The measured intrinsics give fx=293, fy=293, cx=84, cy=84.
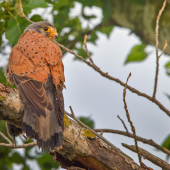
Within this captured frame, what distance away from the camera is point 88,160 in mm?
2264

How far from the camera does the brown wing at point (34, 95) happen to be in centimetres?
211

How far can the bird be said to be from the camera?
2.06 metres

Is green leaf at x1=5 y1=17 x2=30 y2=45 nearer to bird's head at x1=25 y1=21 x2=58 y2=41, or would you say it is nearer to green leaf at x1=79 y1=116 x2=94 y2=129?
bird's head at x1=25 y1=21 x2=58 y2=41

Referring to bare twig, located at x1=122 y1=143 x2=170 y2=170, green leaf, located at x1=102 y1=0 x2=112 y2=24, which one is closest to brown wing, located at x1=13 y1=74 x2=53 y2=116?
bare twig, located at x1=122 y1=143 x2=170 y2=170

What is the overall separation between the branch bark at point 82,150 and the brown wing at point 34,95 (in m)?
0.06

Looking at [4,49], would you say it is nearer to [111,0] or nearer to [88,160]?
[111,0]

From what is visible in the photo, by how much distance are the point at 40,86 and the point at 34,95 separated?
104mm

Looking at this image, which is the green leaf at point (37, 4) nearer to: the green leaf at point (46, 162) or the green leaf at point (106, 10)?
the green leaf at point (106, 10)

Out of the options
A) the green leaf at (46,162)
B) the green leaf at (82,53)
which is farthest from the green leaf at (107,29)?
the green leaf at (46,162)

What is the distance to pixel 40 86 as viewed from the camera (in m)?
2.25

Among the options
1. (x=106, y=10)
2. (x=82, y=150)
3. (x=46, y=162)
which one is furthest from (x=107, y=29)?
(x=82, y=150)

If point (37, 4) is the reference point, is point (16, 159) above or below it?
below

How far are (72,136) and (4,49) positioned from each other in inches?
97.2

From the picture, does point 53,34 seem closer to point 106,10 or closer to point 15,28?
point 15,28
